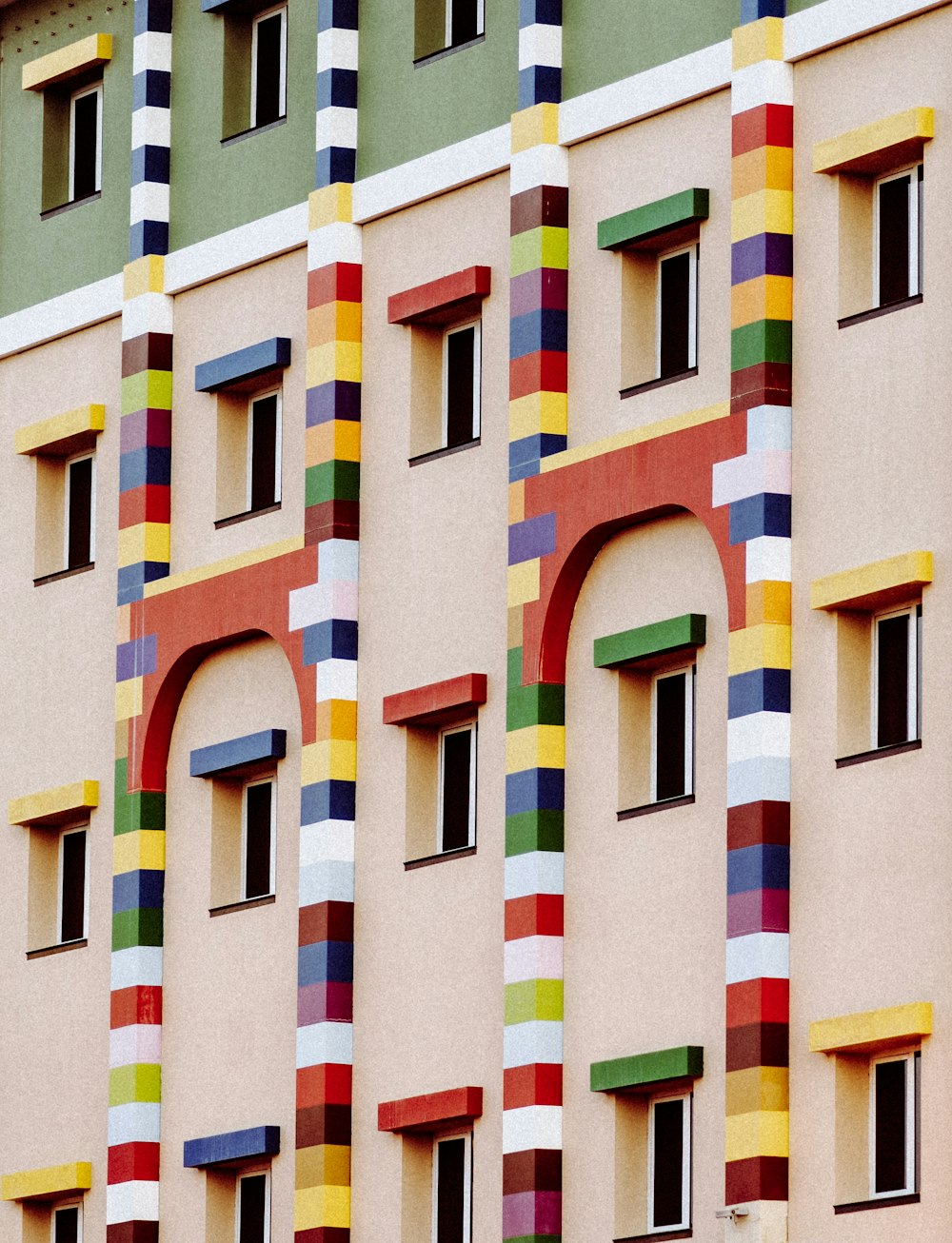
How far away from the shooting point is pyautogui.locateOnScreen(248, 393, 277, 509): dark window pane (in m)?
57.8

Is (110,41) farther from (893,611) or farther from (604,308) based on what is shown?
(893,611)

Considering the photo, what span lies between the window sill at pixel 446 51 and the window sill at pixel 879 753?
11119mm

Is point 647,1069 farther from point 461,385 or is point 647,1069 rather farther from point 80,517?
point 80,517

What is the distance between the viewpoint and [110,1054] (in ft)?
188

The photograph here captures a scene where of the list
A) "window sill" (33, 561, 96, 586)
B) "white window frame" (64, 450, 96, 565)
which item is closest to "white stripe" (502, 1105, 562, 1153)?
"window sill" (33, 561, 96, 586)

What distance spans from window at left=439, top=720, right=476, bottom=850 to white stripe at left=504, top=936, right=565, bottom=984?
2216 millimetres

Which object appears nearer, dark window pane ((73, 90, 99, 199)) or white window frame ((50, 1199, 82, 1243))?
white window frame ((50, 1199, 82, 1243))

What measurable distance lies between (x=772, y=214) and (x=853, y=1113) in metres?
9.88

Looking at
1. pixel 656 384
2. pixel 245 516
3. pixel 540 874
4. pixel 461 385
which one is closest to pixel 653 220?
pixel 656 384

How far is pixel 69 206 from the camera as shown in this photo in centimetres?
6138

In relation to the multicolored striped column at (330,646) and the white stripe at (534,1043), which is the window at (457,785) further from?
the white stripe at (534,1043)

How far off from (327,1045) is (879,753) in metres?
8.84

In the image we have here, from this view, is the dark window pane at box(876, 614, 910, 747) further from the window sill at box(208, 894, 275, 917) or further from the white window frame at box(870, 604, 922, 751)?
the window sill at box(208, 894, 275, 917)

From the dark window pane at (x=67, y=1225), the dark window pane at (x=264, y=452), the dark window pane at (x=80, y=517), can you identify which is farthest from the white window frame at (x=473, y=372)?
the dark window pane at (x=67, y=1225)
